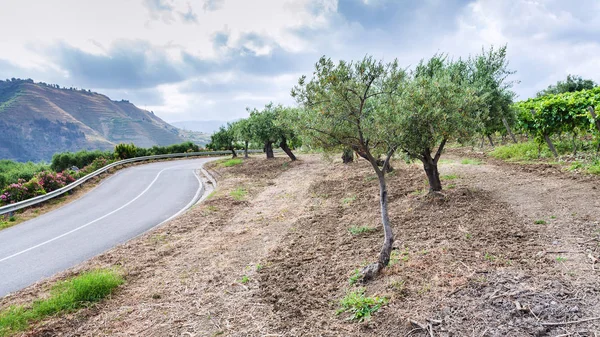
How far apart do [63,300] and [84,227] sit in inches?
315

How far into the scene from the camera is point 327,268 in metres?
6.88

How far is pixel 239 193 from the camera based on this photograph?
656 inches

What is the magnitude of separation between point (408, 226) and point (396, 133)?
2.71 meters

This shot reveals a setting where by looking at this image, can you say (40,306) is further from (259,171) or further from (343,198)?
(259,171)

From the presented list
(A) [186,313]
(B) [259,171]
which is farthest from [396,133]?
(B) [259,171]

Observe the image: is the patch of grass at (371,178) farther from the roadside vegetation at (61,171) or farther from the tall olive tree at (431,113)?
the roadside vegetation at (61,171)

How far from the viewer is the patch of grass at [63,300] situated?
583 centimetres

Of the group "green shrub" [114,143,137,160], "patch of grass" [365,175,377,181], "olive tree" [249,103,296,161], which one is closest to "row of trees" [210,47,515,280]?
"patch of grass" [365,175,377,181]

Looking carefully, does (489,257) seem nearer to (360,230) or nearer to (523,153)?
(360,230)

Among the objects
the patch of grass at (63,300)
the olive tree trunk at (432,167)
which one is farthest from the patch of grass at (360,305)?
the olive tree trunk at (432,167)

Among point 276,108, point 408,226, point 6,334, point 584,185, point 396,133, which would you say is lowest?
point 6,334

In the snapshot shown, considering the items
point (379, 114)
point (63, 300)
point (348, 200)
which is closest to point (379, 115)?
point (379, 114)

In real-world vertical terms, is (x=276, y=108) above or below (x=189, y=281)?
above

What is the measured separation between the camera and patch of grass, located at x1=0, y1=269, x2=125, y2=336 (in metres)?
5.83
